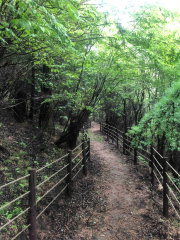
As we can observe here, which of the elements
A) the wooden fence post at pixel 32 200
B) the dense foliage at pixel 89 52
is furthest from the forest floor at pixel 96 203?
the dense foliage at pixel 89 52

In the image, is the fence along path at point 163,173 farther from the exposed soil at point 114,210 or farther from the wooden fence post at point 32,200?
the wooden fence post at point 32,200

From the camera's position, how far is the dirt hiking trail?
3441 mm

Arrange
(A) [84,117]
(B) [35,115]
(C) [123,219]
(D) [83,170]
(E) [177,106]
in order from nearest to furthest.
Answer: (C) [123,219] < (E) [177,106] < (D) [83,170] < (A) [84,117] < (B) [35,115]

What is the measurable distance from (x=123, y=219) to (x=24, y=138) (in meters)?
4.45

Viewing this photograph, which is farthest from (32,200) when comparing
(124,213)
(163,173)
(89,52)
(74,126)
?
(89,52)

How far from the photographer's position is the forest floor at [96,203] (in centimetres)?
344

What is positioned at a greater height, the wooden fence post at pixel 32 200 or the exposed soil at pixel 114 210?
the wooden fence post at pixel 32 200

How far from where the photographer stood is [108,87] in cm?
795

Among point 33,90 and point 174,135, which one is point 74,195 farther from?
point 33,90

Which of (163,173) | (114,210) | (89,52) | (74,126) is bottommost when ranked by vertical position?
(114,210)

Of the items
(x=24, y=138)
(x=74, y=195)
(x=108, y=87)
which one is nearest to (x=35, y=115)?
(x=24, y=138)

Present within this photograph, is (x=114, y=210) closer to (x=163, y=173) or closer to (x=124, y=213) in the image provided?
(x=124, y=213)

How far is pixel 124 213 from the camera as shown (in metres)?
4.15

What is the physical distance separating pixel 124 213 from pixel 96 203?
0.83 m
